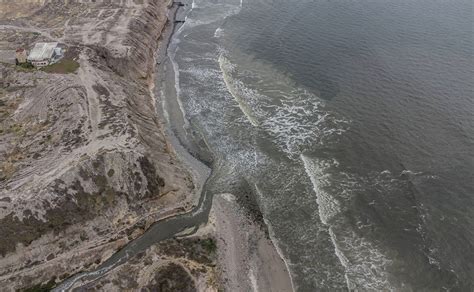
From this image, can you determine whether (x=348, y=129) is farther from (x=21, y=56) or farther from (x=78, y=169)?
(x=21, y=56)

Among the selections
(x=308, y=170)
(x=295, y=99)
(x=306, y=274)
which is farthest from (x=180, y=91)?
(x=306, y=274)

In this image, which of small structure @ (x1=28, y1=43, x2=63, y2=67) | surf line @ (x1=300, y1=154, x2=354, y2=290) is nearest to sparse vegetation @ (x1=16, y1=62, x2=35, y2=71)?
small structure @ (x1=28, y1=43, x2=63, y2=67)

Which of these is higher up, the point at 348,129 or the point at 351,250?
the point at 348,129

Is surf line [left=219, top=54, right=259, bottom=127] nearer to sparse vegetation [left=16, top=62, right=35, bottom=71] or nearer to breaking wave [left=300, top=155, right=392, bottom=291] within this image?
breaking wave [left=300, top=155, right=392, bottom=291]

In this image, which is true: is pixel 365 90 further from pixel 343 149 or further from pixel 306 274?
pixel 306 274

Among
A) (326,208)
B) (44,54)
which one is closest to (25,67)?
(44,54)

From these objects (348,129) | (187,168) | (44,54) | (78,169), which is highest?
(348,129)

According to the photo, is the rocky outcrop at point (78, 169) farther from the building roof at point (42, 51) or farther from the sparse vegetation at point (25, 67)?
the building roof at point (42, 51)
